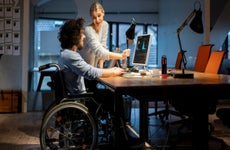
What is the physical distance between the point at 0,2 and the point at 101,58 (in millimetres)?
3066

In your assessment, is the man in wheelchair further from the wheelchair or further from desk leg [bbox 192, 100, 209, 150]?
desk leg [bbox 192, 100, 209, 150]

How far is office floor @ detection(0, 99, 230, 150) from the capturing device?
3164 mm

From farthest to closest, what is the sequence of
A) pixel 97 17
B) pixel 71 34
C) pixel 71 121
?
pixel 97 17
pixel 71 34
pixel 71 121

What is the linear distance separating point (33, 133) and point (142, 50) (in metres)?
1.75

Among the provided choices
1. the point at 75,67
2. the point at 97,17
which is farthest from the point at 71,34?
the point at 97,17

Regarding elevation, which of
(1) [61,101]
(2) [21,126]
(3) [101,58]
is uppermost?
(3) [101,58]

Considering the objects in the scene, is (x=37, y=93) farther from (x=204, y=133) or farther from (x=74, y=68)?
(x=204, y=133)

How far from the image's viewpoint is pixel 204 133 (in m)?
2.28

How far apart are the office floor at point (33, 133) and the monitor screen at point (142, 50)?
86cm

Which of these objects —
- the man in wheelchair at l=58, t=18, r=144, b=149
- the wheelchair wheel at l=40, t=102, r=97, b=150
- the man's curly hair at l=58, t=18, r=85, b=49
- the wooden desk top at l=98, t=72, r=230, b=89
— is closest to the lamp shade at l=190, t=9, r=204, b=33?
the wooden desk top at l=98, t=72, r=230, b=89

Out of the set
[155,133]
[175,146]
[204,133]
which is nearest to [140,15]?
[155,133]

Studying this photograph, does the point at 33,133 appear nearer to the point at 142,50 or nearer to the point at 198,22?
the point at 142,50

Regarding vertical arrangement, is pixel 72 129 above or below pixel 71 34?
below

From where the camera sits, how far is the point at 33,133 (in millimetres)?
3736
